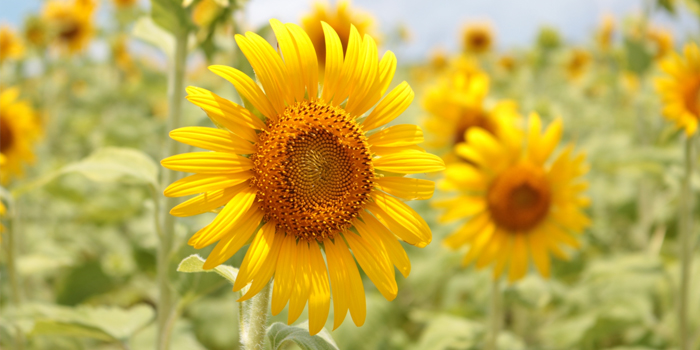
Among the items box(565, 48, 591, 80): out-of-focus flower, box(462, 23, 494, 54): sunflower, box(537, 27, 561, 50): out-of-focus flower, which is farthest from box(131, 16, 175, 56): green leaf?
box(565, 48, 591, 80): out-of-focus flower

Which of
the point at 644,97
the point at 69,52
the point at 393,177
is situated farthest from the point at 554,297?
the point at 69,52

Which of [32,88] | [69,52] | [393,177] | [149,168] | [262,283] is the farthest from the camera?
[32,88]

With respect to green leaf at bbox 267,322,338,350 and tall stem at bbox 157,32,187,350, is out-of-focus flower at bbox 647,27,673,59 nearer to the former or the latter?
tall stem at bbox 157,32,187,350

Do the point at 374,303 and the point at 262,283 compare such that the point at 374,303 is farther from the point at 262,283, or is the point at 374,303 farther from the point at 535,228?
the point at 262,283

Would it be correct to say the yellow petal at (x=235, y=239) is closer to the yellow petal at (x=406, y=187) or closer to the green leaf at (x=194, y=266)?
the green leaf at (x=194, y=266)

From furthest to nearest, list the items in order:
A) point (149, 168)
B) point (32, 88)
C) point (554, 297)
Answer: point (32, 88), point (554, 297), point (149, 168)

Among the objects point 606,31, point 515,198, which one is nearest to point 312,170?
point 515,198

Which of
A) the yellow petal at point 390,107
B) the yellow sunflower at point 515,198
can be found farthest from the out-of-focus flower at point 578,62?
the yellow petal at point 390,107

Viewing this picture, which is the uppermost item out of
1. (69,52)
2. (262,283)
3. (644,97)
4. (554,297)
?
(69,52)
